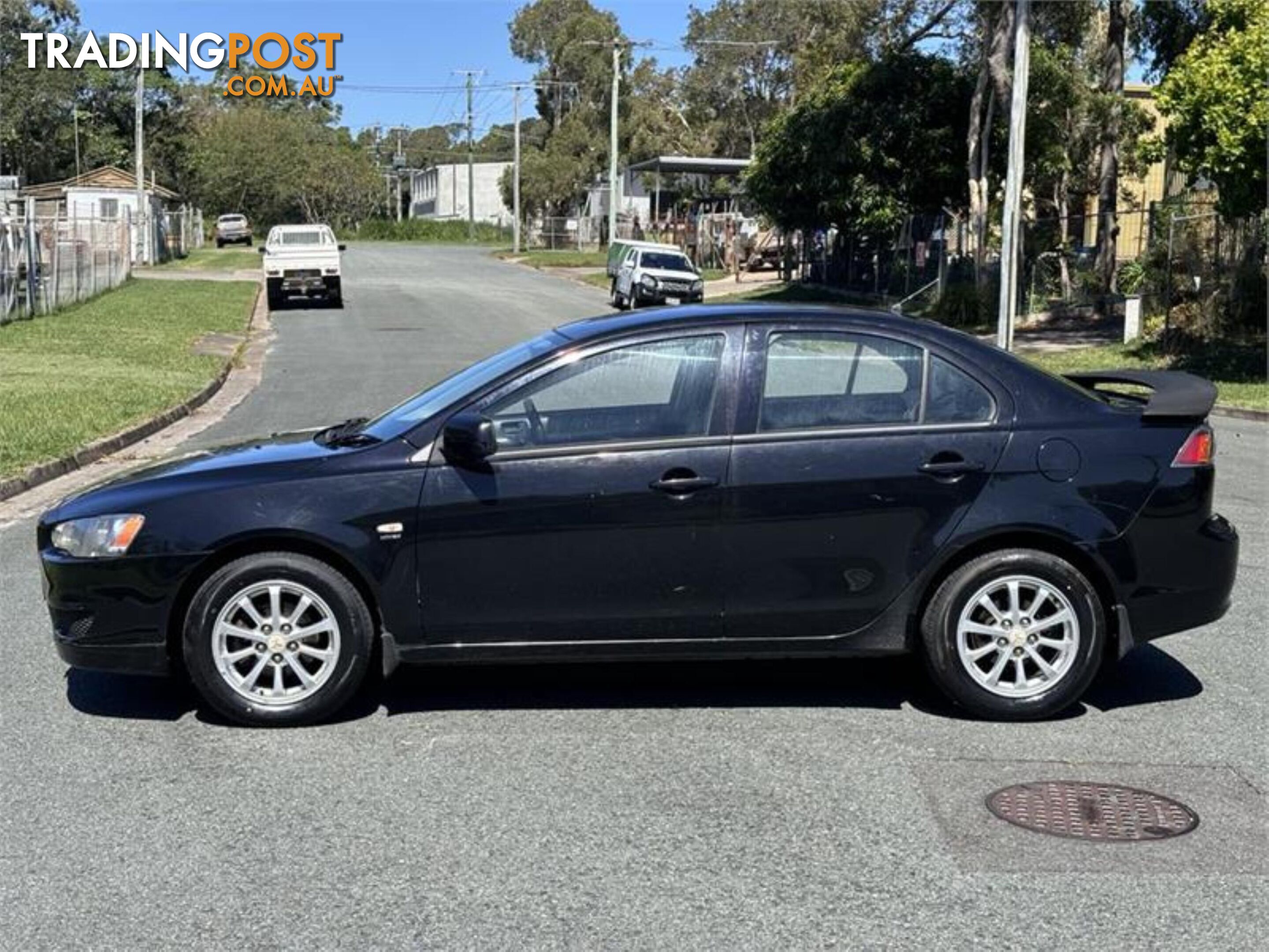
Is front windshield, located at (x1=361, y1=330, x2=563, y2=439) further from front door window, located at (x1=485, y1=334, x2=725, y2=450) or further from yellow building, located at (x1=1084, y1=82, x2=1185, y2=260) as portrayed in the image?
yellow building, located at (x1=1084, y1=82, x2=1185, y2=260)

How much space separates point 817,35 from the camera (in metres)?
63.7

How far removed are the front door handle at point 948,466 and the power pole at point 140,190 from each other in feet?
148

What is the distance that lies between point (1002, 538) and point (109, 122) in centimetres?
8896

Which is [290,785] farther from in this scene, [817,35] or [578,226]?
[578,226]

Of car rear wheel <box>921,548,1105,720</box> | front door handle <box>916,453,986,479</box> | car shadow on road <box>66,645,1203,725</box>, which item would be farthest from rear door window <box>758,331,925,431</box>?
car shadow on road <box>66,645,1203,725</box>

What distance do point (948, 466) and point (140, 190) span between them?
47143 millimetres

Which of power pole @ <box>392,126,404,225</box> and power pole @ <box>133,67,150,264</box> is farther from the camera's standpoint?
power pole @ <box>392,126,404,225</box>

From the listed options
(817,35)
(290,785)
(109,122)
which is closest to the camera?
(290,785)

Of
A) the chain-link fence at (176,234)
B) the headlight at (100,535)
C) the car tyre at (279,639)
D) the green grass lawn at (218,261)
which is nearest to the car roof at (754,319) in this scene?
the car tyre at (279,639)

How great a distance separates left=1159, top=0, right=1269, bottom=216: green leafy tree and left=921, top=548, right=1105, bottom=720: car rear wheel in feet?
47.6

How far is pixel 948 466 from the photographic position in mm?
5539

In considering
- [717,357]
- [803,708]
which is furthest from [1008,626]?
[717,357]

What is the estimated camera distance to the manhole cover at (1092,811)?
180 inches

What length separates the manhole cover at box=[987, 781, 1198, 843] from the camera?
4.56 metres
